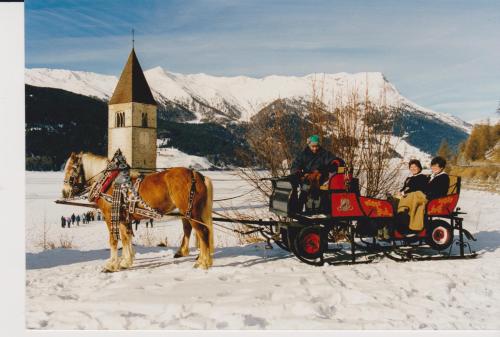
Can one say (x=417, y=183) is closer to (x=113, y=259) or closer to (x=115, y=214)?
(x=115, y=214)

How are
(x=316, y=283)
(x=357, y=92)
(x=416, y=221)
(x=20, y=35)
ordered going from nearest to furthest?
(x=316, y=283) → (x=416, y=221) → (x=20, y=35) → (x=357, y=92)

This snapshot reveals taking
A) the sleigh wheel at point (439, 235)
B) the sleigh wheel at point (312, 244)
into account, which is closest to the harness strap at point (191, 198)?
the sleigh wheel at point (312, 244)

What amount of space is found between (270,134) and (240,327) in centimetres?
528

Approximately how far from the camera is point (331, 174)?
5.79 meters

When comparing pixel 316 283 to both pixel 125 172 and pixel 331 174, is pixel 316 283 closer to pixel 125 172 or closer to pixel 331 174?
pixel 331 174

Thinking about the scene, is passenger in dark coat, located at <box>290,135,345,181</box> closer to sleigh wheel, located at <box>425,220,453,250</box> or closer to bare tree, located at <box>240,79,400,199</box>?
sleigh wheel, located at <box>425,220,453,250</box>

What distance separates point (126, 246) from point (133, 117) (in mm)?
35664

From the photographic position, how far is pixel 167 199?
5.83 meters

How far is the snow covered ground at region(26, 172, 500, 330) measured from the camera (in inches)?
163

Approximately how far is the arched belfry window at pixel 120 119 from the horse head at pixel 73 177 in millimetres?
36674

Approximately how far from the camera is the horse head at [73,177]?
590cm

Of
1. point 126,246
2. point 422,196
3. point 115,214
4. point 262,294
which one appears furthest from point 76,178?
point 422,196

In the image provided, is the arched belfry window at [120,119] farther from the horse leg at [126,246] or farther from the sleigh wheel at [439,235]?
the sleigh wheel at [439,235]

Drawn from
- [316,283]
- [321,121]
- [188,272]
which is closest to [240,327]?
[316,283]
